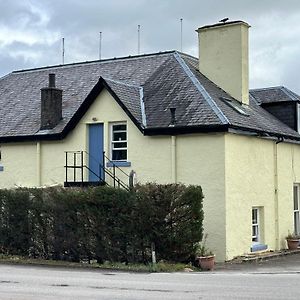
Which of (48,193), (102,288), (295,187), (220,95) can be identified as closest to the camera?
(102,288)

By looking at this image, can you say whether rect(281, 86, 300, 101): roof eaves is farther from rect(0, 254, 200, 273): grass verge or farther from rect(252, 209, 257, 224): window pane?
rect(0, 254, 200, 273): grass verge

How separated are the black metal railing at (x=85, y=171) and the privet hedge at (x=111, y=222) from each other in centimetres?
377

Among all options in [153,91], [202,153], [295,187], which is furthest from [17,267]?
[295,187]

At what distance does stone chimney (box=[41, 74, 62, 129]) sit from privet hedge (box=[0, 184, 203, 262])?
19.7ft

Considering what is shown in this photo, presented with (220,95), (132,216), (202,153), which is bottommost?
(132,216)

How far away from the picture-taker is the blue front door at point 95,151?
88.8 feet

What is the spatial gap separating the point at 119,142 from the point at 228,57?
19.0 feet

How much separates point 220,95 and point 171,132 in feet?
10.8

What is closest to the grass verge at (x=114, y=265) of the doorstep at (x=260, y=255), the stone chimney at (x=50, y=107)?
the doorstep at (x=260, y=255)

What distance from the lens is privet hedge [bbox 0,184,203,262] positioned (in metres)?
21.1

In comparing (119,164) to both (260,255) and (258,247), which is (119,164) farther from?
(260,255)

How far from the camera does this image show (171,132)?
2516 centimetres

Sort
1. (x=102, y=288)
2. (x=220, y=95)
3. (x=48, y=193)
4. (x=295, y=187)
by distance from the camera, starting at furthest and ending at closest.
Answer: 1. (x=295, y=187)
2. (x=220, y=95)
3. (x=48, y=193)
4. (x=102, y=288)

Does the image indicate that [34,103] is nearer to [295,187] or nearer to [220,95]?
[220,95]
